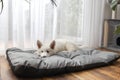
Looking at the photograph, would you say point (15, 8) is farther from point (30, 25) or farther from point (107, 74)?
point (107, 74)

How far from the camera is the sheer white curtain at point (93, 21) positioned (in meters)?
3.20

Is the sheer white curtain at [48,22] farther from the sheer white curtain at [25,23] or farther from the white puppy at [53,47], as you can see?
the white puppy at [53,47]

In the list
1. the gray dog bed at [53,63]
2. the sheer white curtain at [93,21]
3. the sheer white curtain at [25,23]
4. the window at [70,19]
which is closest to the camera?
the gray dog bed at [53,63]

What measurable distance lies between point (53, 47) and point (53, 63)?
1.68ft

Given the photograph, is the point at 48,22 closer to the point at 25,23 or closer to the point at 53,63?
the point at 25,23

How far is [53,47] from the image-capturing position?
8.05 ft

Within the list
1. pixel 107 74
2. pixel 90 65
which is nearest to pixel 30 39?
pixel 90 65

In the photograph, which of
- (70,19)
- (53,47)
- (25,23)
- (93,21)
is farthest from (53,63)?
(93,21)

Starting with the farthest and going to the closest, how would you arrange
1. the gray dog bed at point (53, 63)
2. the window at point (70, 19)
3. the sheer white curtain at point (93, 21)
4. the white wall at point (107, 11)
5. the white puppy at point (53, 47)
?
the white wall at point (107, 11) < the sheer white curtain at point (93, 21) < the window at point (70, 19) < the white puppy at point (53, 47) < the gray dog bed at point (53, 63)

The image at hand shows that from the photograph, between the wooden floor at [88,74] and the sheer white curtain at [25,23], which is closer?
the wooden floor at [88,74]

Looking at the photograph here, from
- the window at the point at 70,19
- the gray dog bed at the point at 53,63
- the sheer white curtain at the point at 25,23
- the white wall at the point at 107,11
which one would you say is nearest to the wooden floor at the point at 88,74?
the gray dog bed at the point at 53,63

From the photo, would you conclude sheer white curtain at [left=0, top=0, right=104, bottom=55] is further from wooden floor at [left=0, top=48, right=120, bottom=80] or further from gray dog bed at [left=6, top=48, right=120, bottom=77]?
wooden floor at [left=0, top=48, right=120, bottom=80]

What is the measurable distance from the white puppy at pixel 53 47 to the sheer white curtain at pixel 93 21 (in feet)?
2.21

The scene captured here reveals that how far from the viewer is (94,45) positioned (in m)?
3.39
